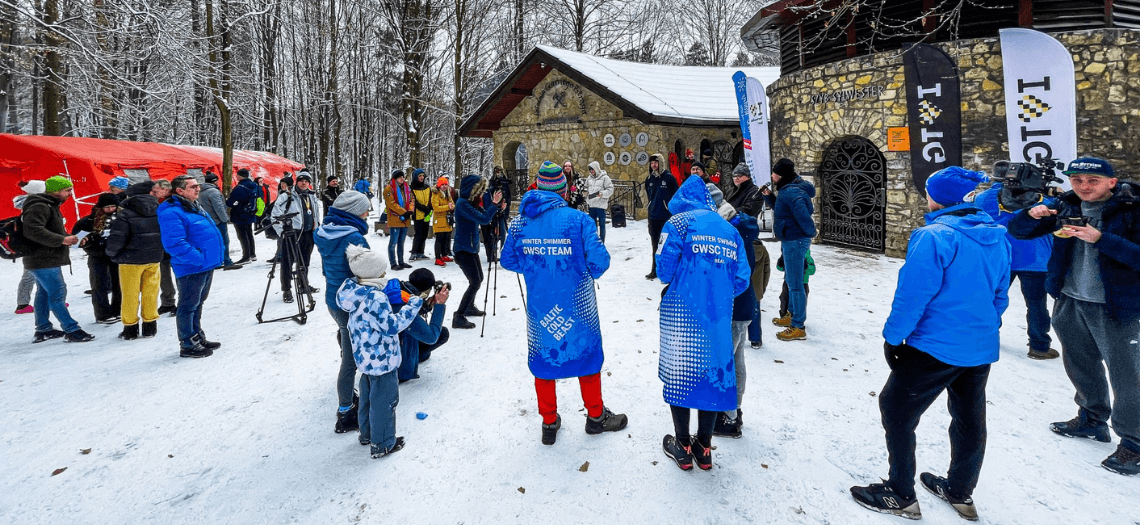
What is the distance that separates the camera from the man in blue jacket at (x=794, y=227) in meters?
4.80

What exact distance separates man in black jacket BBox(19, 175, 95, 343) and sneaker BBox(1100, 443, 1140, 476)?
8.35 meters

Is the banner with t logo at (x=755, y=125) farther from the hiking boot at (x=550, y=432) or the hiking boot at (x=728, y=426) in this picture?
the hiking boot at (x=550, y=432)

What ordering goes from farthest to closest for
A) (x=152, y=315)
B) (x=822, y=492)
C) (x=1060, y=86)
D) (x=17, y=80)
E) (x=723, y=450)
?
(x=17, y=80)
(x=1060, y=86)
(x=152, y=315)
(x=723, y=450)
(x=822, y=492)

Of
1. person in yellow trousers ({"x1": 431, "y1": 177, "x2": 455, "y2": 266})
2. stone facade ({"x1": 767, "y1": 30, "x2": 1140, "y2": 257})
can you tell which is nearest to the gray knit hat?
person in yellow trousers ({"x1": 431, "y1": 177, "x2": 455, "y2": 266})

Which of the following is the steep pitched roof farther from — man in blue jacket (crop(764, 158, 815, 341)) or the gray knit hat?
the gray knit hat

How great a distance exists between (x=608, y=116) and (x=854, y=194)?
25.7 ft

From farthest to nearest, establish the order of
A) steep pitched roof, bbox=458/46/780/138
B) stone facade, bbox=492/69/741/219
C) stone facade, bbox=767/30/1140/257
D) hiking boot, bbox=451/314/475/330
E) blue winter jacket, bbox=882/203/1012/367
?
stone facade, bbox=492/69/741/219, steep pitched roof, bbox=458/46/780/138, stone facade, bbox=767/30/1140/257, hiking boot, bbox=451/314/475/330, blue winter jacket, bbox=882/203/1012/367

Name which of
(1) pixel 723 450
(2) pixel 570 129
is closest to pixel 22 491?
(1) pixel 723 450

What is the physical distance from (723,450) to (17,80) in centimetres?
3441

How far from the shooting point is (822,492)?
9.31 feet

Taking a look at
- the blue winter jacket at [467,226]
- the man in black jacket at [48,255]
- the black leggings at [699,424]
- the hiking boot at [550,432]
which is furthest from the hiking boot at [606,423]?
the man in black jacket at [48,255]

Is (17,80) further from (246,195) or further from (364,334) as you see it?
(364,334)

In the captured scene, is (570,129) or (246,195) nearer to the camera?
(246,195)

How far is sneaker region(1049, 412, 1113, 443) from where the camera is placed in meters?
3.27
